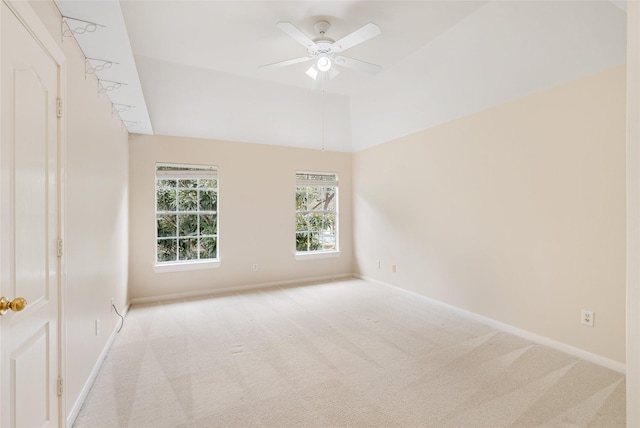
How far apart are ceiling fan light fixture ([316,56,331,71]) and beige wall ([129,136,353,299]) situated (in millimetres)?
2340

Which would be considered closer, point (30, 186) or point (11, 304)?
point (11, 304)

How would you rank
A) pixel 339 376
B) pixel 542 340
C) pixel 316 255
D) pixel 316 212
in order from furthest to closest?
1. pixel 316 212
2. pixel 316 255
3. pixel 542 340
4. pixel 339 376

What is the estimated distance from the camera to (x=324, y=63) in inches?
119

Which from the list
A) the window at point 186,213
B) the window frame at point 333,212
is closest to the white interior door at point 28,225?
the window at point 186,213

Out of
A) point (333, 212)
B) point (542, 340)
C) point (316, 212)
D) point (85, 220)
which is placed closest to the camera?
point (85, 220)

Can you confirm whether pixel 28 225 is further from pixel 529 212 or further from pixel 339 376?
pixel 529 212

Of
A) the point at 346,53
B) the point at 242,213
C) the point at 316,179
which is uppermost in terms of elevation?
the point at 346,53

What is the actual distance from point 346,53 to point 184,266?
3.70 m

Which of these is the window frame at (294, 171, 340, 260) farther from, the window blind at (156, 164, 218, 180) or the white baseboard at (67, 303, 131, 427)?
the white baseboard at (67, 303, 131, 427)

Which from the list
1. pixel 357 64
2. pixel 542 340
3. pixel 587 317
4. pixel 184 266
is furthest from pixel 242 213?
pixel 587 317

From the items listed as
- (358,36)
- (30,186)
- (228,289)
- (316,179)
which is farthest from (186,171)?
(30,186)

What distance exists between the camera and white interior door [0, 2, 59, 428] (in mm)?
1185

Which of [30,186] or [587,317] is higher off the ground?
[30,186]

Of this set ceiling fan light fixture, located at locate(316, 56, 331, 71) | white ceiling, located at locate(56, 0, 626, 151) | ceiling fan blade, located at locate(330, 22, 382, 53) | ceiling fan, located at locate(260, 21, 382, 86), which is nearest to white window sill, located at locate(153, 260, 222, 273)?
white ceiling, located at locate(56, 0, 626, 151)
